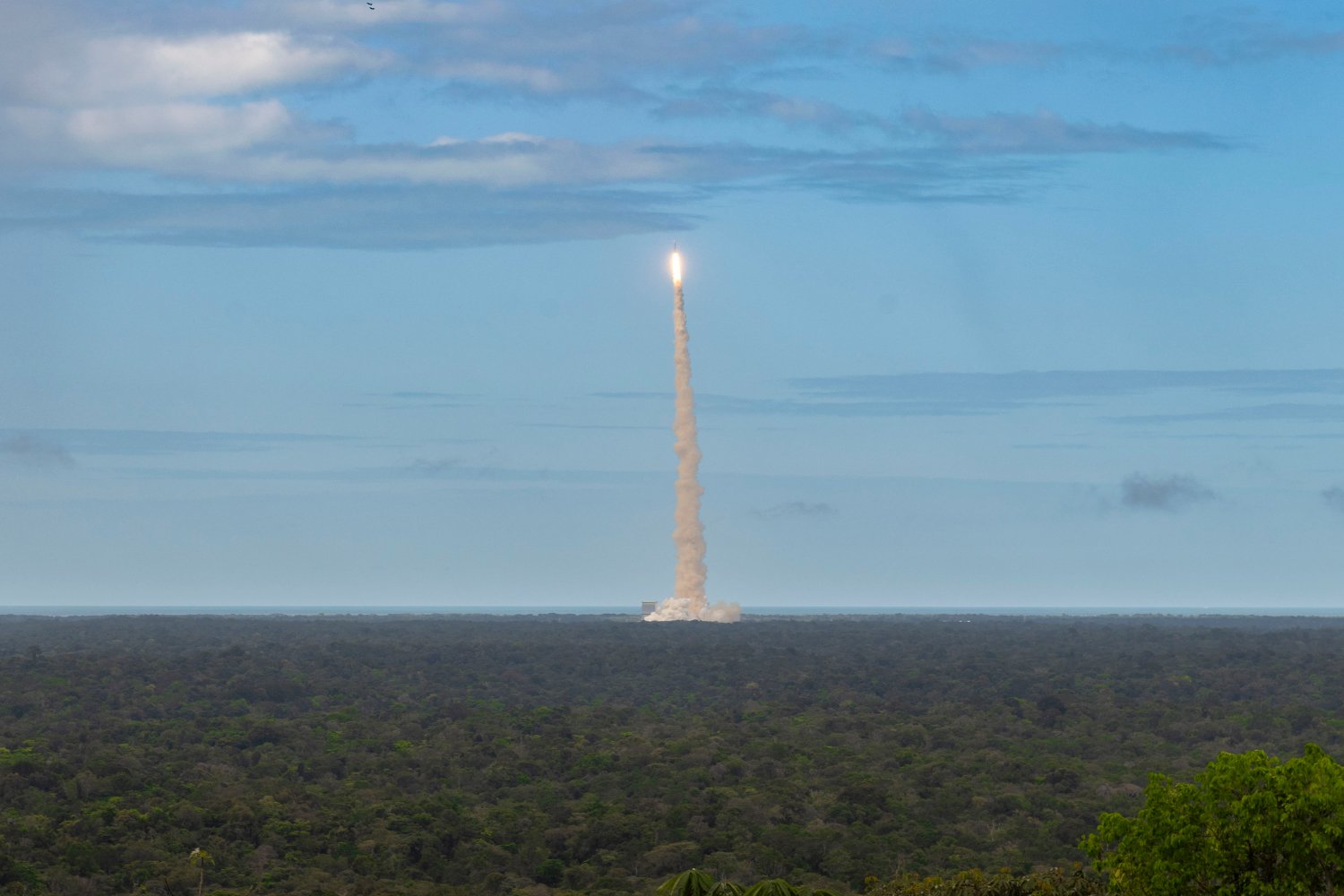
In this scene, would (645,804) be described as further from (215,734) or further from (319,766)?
(215,734)

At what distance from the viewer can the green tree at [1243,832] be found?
131 ft

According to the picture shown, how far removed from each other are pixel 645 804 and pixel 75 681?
90.6 m

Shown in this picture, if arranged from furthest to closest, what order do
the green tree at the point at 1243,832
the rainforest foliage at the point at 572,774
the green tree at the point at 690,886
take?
the rainforest foliage at the point at 572,774 → the green tree at the point at 690,886 → the green tree at the point at 1243,832

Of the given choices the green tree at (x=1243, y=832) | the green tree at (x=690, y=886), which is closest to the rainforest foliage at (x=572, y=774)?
the green tree at (x=1243, y=832)

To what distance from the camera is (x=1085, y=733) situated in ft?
483

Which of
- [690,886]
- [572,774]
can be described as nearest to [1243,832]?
[690,886]

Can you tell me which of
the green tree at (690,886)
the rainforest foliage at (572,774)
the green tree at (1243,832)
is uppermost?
the green tree at (1243,832)

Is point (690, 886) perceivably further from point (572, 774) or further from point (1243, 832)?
point (572, 774)

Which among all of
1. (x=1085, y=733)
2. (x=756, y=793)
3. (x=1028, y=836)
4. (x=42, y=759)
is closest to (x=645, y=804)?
(x=756, y=793)

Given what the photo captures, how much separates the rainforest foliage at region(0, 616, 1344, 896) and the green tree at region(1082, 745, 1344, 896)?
1455 millimetres

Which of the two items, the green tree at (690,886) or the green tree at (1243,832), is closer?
the green tree at (1243,832)

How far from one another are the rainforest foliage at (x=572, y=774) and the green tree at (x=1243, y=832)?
1455 mm

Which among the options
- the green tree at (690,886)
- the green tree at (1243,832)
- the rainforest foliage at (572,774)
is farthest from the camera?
the rainforest foliage at (572,774)

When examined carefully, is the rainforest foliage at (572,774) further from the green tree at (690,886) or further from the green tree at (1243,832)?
the green tree at (690,886)
